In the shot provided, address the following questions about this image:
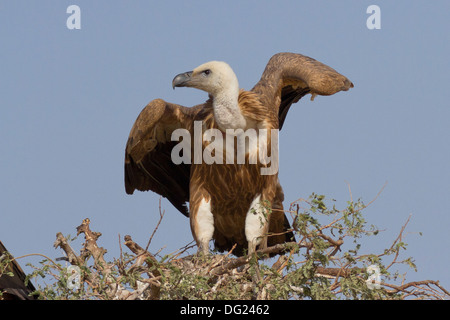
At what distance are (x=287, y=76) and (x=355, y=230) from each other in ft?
11.1

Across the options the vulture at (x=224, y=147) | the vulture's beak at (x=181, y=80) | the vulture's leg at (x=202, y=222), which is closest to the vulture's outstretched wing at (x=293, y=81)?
the vulture at (x=224, y=147)

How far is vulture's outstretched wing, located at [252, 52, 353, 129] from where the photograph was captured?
10328mm

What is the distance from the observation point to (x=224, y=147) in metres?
9.86

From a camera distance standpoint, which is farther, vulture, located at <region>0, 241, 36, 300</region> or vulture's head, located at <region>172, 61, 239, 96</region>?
vulture's head, located at <region>172, 61, 239, 96</region>

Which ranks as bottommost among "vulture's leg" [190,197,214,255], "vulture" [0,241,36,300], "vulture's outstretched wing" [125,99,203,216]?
"vulture" [0,241,36,300]

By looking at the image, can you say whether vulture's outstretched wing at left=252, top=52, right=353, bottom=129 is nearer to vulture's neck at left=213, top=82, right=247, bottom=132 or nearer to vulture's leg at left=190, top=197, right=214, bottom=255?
vulture's neck at left=213, top=82, right=247, bottom=132

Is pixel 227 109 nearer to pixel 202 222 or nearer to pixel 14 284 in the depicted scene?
pixel 202 222

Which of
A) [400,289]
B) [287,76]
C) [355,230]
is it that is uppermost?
[287,76]

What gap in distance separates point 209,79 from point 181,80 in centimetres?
28

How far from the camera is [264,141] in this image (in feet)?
32.4
